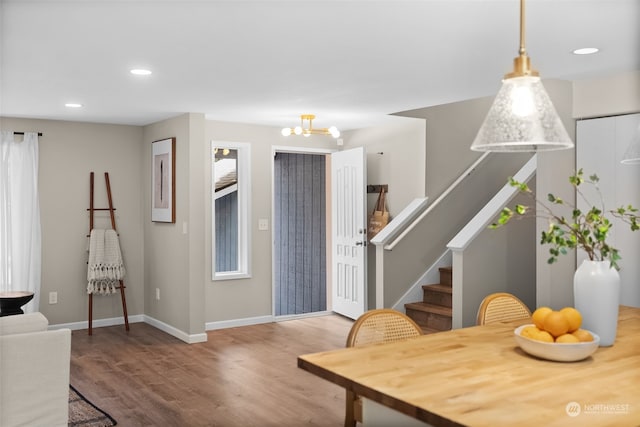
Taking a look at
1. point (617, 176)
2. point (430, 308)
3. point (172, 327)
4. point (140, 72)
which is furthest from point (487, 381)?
point (172, 327)

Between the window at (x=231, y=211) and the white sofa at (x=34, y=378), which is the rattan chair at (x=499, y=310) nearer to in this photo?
the white sofa at (x=34, y=378)

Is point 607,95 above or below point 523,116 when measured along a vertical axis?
above

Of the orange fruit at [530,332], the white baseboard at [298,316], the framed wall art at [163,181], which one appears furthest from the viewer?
the white baseboard at [298,316]

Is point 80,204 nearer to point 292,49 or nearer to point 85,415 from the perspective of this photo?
point 85,415

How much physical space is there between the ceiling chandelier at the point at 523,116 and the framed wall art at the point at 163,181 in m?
4.71

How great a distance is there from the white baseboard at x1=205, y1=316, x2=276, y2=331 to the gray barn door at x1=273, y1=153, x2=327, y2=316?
0.89m

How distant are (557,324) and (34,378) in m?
2.55

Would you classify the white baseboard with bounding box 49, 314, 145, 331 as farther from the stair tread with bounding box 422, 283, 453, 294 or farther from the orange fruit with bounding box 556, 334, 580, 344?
the orange fruit with bounding box 556, 334, 580, 344

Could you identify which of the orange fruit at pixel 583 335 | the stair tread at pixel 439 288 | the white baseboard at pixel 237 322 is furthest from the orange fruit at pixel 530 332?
the white baseboard at pixel 237 322

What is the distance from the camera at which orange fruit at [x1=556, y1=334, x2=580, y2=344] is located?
2.01m

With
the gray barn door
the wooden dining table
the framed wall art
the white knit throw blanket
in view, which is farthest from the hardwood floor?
the wooden dining table

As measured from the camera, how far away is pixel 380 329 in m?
2.57

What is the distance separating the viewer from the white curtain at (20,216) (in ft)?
19.3

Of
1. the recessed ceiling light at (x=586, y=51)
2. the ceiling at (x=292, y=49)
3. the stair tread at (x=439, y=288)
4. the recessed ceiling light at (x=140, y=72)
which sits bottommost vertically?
the stair tread at (x=439, y=288)
